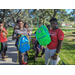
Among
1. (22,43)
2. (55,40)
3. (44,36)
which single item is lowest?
(22,43)

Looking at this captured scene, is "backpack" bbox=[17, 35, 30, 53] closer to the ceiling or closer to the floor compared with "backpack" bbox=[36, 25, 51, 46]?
closer to the floor

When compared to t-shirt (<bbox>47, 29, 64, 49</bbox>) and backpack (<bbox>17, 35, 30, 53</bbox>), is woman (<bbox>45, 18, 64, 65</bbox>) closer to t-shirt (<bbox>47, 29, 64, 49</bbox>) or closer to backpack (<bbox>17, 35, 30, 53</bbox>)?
t-shirt (<bbox>47, 29, 64, 49</bbox>)

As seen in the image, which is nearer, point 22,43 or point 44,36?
point 44,36

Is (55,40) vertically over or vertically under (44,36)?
under

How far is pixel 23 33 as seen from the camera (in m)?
2.29

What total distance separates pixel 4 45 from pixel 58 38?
249 cm

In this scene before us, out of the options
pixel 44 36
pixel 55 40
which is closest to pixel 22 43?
pixel 44 36

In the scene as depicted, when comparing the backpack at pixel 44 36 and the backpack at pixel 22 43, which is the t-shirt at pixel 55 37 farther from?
the backpack at pixel 22 43

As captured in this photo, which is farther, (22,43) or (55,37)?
(22,43)

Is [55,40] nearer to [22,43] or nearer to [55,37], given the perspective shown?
[55,37]

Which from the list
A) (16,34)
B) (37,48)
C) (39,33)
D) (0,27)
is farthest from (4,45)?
(39,33)

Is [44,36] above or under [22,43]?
above

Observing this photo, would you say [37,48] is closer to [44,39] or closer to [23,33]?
[23,33]

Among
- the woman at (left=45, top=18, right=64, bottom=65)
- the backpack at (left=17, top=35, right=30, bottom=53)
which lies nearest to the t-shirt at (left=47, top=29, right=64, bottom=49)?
the woman at (left=45, top=18, right=64, bottom=65)
